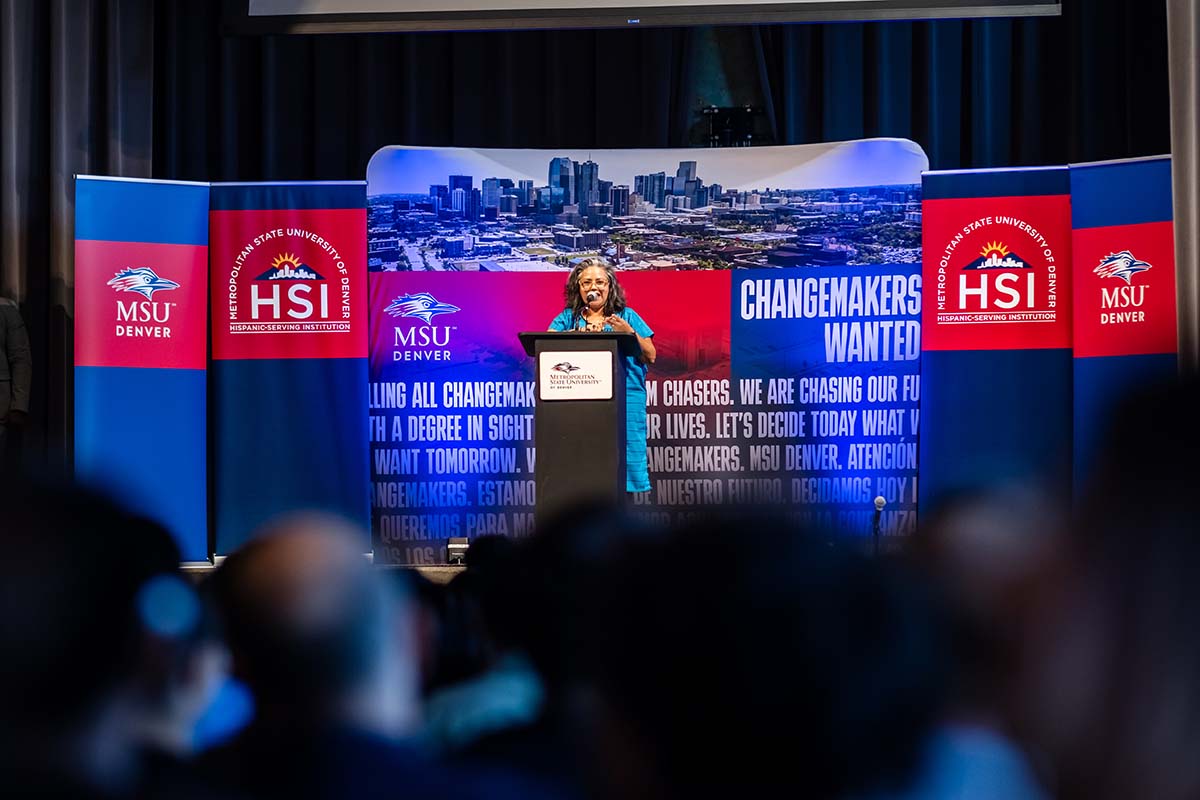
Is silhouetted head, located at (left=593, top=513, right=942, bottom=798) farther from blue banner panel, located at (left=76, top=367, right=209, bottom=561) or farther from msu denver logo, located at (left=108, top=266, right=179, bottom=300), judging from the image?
msu denver logo, located at (left=108, top=266, right=179, bottom=300)

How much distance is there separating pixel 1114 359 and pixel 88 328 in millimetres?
5259

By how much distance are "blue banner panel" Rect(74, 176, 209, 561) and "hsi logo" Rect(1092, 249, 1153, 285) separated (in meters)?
4.73

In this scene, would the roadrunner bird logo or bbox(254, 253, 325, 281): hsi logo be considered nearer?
the roadrunner bird logo

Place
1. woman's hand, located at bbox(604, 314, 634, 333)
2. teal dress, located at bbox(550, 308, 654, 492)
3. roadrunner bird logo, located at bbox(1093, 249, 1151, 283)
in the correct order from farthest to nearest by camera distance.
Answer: roadrunner bird logo, located at bbox(1093, 249, 1151, 283)
teal dress, located at bbox(550, 308, 654, 492)
woman's hand, located at bbox(604, 314, 634, 333)

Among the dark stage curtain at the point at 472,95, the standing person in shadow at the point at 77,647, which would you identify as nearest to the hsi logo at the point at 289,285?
the dark stage curtain at the point at 472,95

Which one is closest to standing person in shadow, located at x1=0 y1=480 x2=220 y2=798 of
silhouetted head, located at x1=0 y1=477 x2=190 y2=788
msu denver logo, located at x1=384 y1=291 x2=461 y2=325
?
silhouetted head, located at x1=0 y1=477 x2=190 y2=788

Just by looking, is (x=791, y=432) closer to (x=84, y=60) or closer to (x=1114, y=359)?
(x=1114, y=359)

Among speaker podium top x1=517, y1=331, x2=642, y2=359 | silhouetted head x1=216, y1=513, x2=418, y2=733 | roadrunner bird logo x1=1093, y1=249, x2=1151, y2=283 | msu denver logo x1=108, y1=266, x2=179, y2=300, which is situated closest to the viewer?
silhouetted head x1=216, y1=513, x2=418, y2=733

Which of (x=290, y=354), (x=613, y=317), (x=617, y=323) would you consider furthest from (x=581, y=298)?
(x=290, y=354)

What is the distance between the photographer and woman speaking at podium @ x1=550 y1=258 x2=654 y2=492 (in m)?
6.01

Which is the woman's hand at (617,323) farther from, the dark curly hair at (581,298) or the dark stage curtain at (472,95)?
the dark stage curtain at (472,95)

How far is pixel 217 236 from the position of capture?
7168 mm

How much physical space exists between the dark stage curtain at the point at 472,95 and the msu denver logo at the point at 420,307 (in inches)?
51.3

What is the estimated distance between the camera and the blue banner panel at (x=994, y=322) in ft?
22.3
